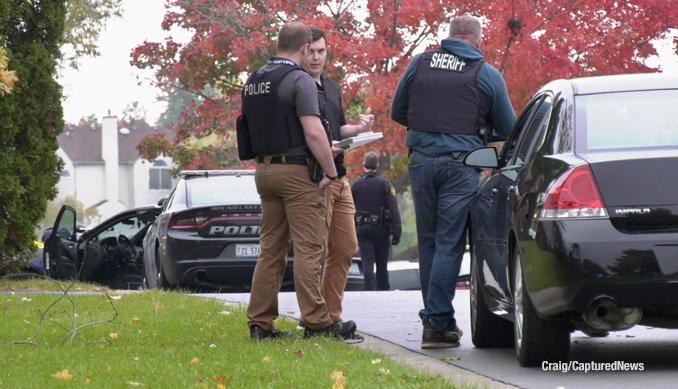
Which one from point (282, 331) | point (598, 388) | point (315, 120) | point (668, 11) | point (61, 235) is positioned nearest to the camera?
point (598, 388)

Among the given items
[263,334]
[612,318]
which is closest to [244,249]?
[263,334]

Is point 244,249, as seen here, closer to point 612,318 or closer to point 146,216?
point 146,216

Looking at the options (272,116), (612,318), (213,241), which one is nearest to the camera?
(612,318)

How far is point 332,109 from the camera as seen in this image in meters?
7.33

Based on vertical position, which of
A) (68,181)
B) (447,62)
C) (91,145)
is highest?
(91,145)

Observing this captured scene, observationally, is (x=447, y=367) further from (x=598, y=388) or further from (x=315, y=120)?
(x=315, y=120)

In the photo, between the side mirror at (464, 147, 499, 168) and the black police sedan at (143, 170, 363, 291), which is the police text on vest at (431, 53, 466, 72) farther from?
the black police sedan at (143, 170, 363, 291)

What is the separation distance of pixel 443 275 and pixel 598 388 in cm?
189

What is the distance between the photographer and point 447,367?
6.02m

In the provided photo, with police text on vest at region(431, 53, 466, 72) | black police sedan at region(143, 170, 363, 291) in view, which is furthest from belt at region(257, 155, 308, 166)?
black police sedan at region(143, 170, 363, 291)

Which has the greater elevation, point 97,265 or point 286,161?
point 286,161

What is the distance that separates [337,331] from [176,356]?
47.6 inches

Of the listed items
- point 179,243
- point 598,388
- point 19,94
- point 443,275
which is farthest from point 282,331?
point 19,94

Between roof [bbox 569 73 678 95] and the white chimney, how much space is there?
2774 inches
